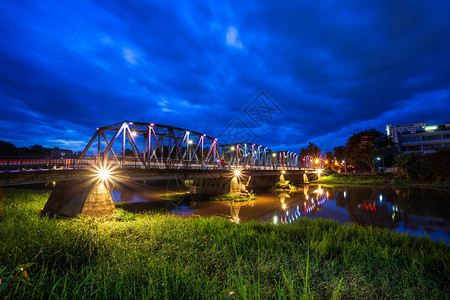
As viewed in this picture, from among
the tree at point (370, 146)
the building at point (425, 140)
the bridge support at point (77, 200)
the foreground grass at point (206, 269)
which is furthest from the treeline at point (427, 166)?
the bridge support at point (77, 200)

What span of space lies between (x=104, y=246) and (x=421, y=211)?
1251 inches

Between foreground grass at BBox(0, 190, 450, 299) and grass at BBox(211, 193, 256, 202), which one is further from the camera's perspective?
grass at BBox(211, 193, 256, 202)

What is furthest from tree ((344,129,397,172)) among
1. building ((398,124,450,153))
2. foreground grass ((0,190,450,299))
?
foreground grass ((0,190,450,299))

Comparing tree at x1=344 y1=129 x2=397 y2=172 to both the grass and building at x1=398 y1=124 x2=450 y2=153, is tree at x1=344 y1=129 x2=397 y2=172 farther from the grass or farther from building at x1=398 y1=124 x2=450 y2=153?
the grass

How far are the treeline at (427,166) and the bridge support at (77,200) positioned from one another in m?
61.6

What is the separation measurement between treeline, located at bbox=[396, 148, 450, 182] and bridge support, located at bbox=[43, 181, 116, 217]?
61552 mm

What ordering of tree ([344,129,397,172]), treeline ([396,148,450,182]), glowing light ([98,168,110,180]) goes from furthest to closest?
1. tree ([344,129,397,172])
2. treeline ([396,148,450,182])
3. glowing light ([98,168,110,180])

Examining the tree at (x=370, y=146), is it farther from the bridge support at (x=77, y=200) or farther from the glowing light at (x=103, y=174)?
the bridge support at (x=77, y=200)

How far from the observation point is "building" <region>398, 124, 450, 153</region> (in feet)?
266

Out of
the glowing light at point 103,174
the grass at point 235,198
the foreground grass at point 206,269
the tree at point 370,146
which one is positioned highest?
the tree at point 370,146

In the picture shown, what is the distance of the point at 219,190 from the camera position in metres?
36.0

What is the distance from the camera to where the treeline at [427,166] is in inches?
1566

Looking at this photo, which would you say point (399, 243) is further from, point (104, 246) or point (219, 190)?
point (219, 190)

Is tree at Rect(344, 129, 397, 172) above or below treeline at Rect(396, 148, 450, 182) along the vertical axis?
above
